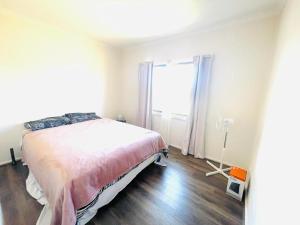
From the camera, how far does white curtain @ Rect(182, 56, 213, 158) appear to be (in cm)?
279

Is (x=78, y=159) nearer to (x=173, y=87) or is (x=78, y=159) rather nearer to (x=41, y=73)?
(x=41, y=73)

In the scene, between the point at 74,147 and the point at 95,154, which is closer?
the point at 95,154

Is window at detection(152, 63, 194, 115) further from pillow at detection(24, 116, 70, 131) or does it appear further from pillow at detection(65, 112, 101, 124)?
pillow at detection(24, 116, 70, 131)

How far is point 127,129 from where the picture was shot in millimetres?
2777

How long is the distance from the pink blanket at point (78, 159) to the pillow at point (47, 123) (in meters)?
0.18

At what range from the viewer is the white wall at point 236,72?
225 cm

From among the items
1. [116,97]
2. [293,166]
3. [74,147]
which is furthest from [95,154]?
[116,97]

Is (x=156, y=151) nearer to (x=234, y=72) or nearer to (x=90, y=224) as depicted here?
(x=90, y=224)

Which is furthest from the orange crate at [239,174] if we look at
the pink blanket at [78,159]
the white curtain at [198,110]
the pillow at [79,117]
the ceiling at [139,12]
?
the pillow at [79,117]

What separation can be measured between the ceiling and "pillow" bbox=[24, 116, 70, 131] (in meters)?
1.88

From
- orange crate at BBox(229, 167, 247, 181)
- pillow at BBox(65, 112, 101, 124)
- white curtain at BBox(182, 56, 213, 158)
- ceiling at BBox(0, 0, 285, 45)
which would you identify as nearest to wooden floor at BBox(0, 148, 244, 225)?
orange crate at BBox(229, 167, 247, 181)

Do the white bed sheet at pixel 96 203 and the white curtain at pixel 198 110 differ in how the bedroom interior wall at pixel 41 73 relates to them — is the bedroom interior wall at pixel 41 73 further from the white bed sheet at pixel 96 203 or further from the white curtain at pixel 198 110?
the white curtain at pixel 198 110

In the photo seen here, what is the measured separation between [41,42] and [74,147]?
229 cm

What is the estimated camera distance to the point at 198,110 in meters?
2.93
